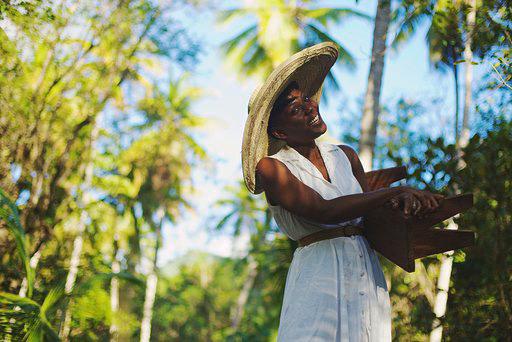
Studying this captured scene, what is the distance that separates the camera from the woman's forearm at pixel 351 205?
2.42 m

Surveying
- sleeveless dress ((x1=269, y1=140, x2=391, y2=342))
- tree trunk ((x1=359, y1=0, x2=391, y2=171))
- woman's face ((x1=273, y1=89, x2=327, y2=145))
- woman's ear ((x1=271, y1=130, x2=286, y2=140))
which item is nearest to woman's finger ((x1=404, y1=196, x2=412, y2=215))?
sleeveless dress ((x1=269, y1=140, x2=391, y2=342))

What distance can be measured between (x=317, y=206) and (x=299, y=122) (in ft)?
1.72

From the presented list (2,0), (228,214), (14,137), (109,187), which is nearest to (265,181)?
(2,0)

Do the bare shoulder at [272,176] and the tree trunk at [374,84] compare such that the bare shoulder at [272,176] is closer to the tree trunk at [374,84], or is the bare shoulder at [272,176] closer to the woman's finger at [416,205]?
the woman's finger at [416,205]

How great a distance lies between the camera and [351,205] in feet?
8.05

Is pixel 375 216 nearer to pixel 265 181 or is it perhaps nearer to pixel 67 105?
pixel 265 181

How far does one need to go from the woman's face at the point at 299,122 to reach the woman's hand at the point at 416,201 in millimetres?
630

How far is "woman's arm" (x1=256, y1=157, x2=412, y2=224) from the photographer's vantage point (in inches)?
95.8

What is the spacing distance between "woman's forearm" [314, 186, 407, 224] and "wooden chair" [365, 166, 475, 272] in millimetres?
79

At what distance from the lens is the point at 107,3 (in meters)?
10.2

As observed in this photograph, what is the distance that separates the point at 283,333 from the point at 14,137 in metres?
7.62

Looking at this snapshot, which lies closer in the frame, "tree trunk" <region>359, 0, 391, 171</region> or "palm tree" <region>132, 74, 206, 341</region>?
"tree trunk" <region>359, 0, 391, 171</region>

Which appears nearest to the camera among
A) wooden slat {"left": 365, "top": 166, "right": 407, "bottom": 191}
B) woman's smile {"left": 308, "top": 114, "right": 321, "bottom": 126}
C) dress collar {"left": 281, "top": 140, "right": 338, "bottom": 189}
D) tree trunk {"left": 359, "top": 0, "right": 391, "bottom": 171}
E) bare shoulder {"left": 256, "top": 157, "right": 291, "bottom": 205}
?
bare shoulder {"left": 256, "top": 157, "right": 291, "bottom": 205}

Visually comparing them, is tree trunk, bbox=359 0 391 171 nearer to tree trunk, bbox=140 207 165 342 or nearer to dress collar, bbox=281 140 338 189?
dress collar, bbox=281 140 338 189
